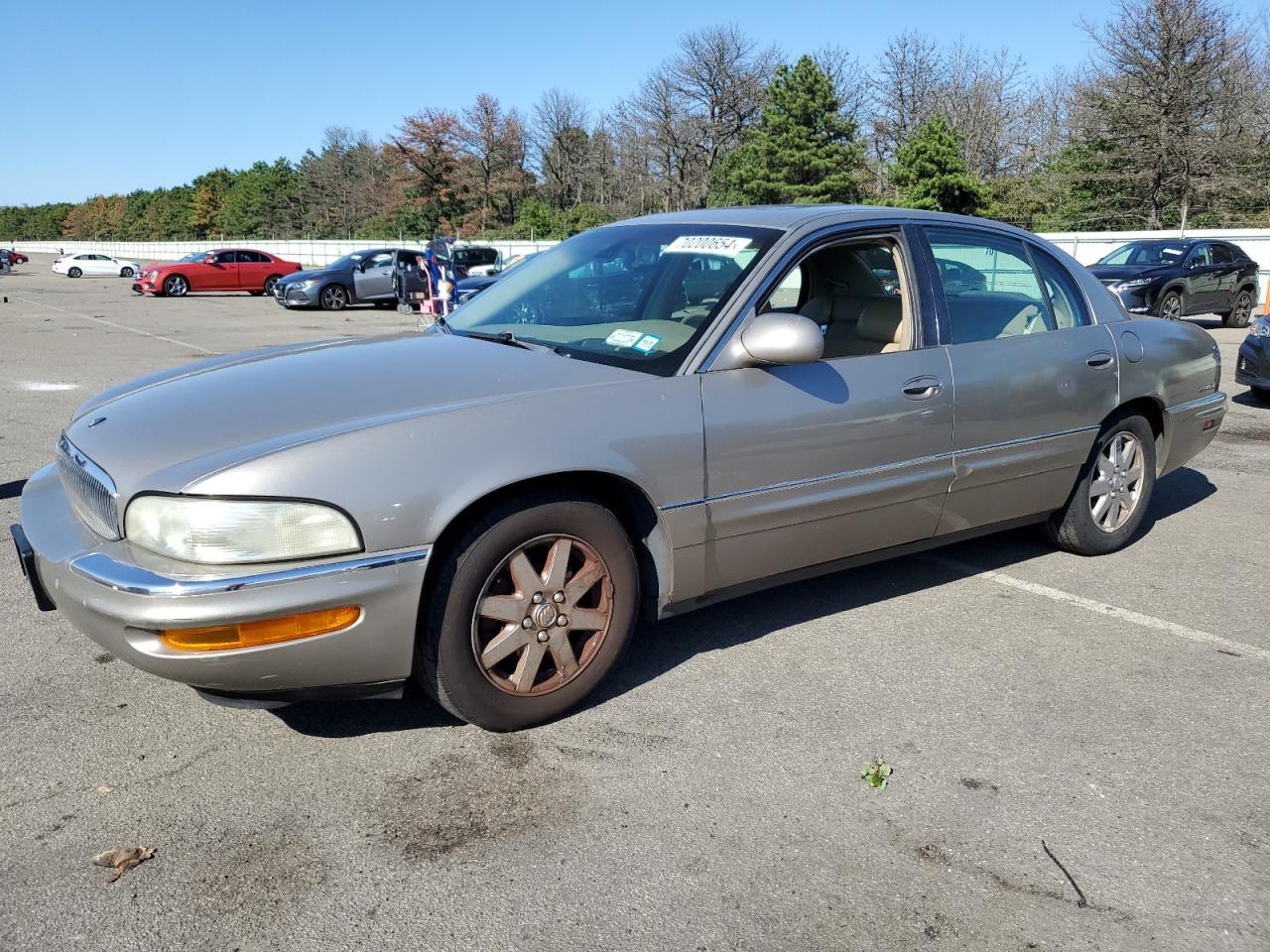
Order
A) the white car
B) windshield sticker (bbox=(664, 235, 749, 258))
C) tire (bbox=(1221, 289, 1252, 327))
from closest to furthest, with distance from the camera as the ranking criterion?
windshield sticker (bbox=(664, 235, 749, 258))
tire (bbox=(1221, 289, 1252, 327))
the white car

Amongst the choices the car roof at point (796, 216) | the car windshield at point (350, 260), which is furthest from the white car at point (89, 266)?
the car roof at point (796, 216)

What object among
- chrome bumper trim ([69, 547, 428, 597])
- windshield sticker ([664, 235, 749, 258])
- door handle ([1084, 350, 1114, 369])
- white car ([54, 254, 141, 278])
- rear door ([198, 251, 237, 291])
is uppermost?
white car ([54, 254, 141, 278])

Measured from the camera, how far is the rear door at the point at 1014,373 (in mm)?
4223

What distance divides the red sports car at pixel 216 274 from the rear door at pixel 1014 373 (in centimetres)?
2902

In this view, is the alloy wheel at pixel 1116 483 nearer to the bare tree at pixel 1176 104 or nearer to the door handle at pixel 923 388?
the door handle at pixel 923 388

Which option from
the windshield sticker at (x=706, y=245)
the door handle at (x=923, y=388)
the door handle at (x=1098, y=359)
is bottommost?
the door handle at (x=923, y=388)

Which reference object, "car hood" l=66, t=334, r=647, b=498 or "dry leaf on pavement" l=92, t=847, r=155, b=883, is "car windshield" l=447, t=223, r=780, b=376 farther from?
"dry leaf on pavement" l=92, t=847, r=155, b=883

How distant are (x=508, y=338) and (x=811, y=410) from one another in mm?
1127

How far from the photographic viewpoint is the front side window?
429 centimetres

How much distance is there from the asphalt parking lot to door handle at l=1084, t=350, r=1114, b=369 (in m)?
1.03

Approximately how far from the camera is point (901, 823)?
281 centimetres

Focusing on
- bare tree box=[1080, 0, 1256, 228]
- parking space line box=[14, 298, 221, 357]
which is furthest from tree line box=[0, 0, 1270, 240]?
parking space line box=[14, 298, 221, 357]

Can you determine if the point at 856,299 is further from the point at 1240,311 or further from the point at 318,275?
the point at 318,275

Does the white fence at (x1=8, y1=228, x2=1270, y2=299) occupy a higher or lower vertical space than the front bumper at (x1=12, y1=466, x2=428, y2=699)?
higher
